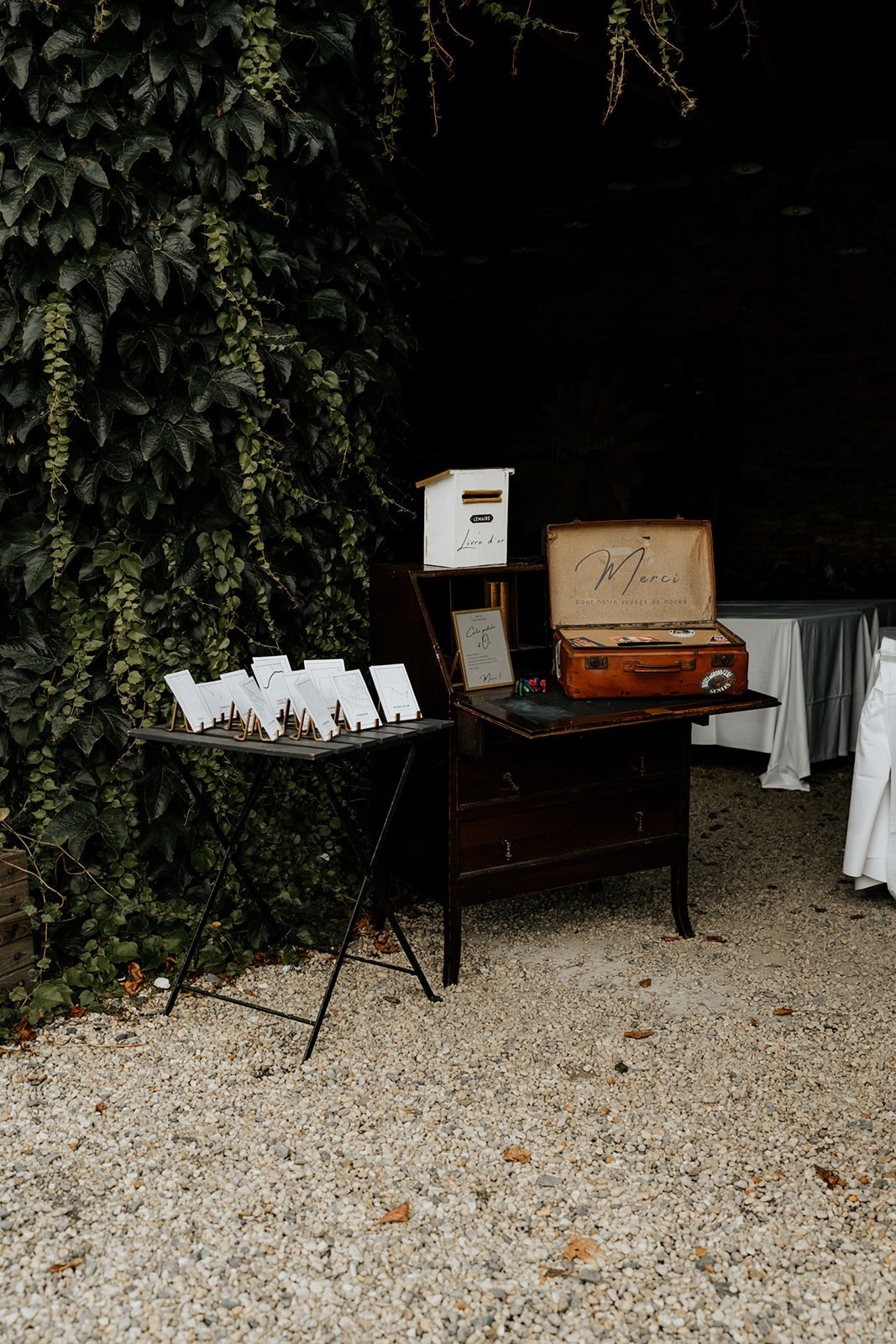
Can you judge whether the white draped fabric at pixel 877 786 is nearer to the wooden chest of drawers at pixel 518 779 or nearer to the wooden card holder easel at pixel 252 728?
the wooden chest of drawers at pixel 518 779

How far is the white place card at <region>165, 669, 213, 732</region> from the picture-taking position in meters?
2.72

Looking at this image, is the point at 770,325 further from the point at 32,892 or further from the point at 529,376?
the point at 32,892

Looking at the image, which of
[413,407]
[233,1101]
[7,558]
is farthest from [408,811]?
[413,407]

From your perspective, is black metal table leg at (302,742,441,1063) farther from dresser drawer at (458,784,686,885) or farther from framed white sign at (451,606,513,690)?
framed white sign at (451,606,513,690)

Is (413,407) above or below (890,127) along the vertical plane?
below

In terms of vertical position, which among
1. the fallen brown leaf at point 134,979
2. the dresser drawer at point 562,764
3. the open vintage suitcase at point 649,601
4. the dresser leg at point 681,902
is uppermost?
the open vintage suitcase at point 649,601

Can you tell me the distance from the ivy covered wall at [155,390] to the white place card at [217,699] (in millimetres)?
328

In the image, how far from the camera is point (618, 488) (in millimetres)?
7965

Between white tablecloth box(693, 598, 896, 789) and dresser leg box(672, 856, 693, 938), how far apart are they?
2.12 m

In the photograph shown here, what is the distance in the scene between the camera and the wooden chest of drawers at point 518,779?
2.98m

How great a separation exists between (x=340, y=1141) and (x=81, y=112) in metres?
2.55

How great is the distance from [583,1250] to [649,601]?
1.90 metres

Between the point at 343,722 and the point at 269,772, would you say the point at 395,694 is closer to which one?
the point at 343,722

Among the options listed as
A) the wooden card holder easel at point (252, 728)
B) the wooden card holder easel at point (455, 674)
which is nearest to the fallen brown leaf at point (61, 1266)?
the wooden card holder easel at point (252, 728)
